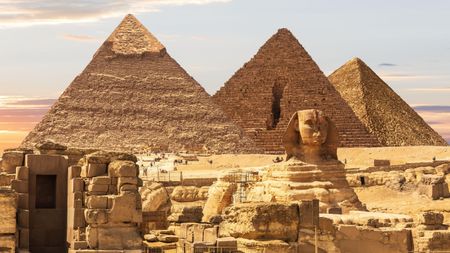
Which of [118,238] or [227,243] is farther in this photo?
[118,238]

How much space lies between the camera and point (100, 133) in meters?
191

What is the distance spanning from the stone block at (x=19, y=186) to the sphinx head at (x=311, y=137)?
8927 millimetres

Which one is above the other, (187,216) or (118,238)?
(187,216)

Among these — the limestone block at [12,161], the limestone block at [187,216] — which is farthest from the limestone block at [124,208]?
the limestone block at [187,216]

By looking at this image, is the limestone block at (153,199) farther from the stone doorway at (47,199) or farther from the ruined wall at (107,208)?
the ruined wall at (107,208)

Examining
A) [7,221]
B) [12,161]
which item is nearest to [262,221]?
[7,221]

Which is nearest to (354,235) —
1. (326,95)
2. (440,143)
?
(440,143)

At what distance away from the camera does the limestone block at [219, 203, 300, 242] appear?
32.6 feet

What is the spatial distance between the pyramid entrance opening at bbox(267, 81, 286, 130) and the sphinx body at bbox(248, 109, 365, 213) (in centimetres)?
14394

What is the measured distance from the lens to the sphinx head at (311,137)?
63.7 ft

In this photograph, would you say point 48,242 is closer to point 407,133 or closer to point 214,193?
point 214,193

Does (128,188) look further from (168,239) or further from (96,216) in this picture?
(168,239)

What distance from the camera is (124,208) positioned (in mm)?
10258

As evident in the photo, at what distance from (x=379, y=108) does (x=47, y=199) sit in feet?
509
